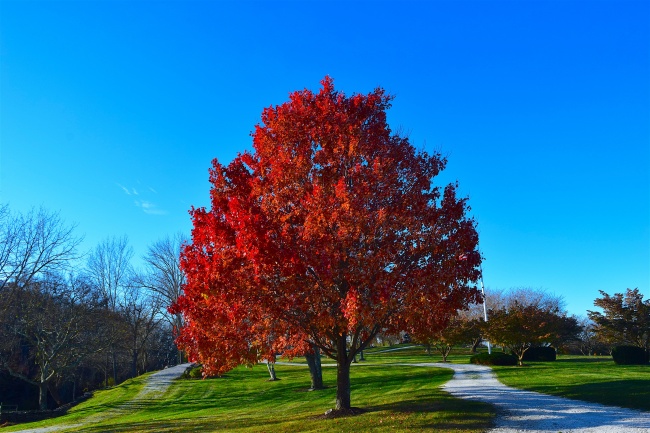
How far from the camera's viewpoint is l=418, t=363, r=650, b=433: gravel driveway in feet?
34.0

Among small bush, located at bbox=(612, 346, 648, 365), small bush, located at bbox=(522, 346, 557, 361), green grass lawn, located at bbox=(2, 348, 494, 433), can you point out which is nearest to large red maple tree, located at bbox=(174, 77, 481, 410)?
green grass lawn, located at bbox=(2, 348, 494, 433)

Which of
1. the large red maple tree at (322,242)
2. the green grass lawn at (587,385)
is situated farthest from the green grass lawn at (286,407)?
the green grass lawn at (587,385)

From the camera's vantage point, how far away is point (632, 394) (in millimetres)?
14461

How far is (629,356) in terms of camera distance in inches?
1152

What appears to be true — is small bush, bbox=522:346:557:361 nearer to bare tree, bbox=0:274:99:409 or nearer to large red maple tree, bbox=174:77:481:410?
large red maple tree, bbox=174:77:481:410

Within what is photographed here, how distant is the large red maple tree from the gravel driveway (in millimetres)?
3061

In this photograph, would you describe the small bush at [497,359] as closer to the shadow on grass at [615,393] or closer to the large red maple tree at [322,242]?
the shadow on grass at [615,393]

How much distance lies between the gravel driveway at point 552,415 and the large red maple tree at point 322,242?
3.06 metres

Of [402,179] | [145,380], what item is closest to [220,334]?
[402,179]

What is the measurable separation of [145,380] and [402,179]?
110ft

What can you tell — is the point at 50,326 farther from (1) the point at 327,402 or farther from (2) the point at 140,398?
(1) the point at 327,402

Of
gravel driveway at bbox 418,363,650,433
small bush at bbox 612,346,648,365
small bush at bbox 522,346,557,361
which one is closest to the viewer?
gravel driveway at bbox 418,363,650,433

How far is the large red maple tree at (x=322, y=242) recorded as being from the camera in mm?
11367

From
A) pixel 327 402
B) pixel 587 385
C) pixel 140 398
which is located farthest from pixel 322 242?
pixel 140 398
